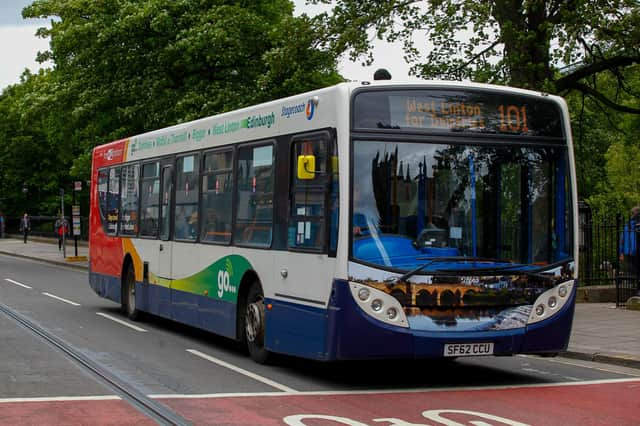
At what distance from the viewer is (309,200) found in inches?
434

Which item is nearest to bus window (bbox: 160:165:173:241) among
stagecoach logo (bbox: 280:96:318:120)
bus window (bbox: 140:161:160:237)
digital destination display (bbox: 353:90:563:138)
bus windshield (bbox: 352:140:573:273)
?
bus window (bbox: 140:161:160:237)

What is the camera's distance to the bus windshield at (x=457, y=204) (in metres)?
10.4

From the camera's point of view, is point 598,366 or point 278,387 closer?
point 278,387

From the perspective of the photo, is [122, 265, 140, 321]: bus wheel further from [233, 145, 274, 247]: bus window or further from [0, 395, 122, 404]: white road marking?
[0, 395, 122, 404]: white road marking

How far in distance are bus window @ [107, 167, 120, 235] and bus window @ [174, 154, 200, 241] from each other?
12.6ft

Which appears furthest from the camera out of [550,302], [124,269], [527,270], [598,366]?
[124,269]

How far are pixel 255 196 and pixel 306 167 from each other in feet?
6.76

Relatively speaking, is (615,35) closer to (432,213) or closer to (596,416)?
(432,213)

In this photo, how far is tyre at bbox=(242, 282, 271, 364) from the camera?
1230cm

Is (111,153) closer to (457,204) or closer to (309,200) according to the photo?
(309,200)

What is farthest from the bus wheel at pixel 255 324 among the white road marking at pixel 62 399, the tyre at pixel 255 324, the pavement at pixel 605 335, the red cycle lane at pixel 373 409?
the pavement at pixel 605 335

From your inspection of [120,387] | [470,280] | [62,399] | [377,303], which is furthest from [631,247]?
[62,399]

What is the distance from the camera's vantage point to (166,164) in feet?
54.0

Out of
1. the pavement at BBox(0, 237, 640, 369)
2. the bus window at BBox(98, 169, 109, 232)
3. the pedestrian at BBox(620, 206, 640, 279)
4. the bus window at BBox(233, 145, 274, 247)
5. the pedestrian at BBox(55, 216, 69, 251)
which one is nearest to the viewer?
the bus window at BBox(233, 145, 274, 247)
